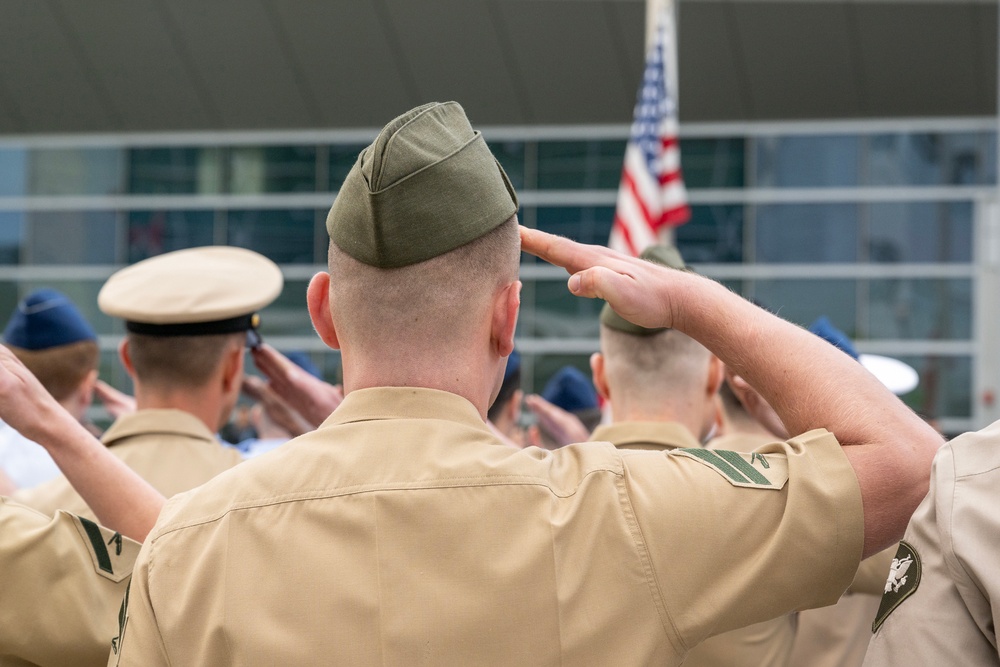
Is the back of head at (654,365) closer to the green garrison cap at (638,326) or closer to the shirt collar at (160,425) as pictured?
the green garrison cap at (638,326)

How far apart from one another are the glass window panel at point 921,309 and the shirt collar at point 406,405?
14732mm

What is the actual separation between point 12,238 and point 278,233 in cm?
413

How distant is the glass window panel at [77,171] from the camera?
1730cm

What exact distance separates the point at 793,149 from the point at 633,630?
14.8 m

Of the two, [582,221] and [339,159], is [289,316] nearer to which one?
[339,159]

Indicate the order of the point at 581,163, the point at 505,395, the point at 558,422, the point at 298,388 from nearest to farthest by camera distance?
the point at 298,388 < the point at 505,395 < the point at 558,422 < the point at 581,163

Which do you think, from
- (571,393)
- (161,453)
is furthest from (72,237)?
(161,453)

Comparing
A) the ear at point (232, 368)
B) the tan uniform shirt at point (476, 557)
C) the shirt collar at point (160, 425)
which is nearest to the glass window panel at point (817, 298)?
the ear at point (232, 368)

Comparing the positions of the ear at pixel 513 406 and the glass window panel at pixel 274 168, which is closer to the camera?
the ear at pixel 513 406

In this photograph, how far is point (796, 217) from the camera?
15.8 meters

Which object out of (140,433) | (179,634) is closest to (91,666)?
(179,634)

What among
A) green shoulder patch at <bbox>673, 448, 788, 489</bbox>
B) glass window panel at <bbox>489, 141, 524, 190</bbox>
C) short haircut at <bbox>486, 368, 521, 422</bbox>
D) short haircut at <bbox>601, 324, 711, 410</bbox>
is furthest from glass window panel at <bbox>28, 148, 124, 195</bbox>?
green shoulder patch at <bbox>673, 448, 788, 489</bbox>

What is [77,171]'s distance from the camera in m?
17.4

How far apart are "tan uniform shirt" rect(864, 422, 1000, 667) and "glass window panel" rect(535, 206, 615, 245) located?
1461 centimetres
